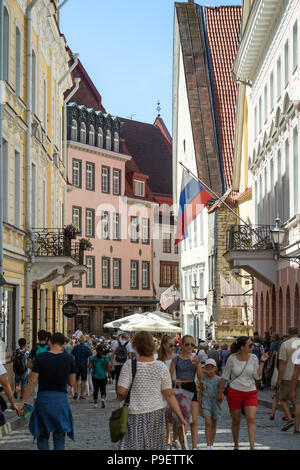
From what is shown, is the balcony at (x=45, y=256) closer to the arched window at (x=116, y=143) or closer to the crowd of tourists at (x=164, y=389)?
the crowd of tourists at (x=164, y=389)

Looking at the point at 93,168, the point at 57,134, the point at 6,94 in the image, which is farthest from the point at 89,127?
the point at 6,94

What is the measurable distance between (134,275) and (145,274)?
1503 mm

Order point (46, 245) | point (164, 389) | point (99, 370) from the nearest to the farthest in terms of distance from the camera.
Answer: point (164, 389)
point (99, 370)
point (46, 245)

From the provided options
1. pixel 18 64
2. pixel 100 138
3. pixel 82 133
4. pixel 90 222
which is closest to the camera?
pixel 18 64

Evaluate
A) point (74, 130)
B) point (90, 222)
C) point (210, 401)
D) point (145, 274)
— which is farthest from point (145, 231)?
point (210, 401)

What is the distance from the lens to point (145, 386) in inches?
355

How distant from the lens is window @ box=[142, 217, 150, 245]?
6894 cm

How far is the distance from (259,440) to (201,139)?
39676mm

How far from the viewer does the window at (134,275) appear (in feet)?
220

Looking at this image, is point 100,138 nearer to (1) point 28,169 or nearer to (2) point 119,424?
(1) point 28,169

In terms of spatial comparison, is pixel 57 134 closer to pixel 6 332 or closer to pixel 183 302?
pixel 6 332

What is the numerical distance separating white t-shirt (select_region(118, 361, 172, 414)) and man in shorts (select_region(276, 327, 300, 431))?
238 inches

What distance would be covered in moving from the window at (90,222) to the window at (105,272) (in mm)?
2186

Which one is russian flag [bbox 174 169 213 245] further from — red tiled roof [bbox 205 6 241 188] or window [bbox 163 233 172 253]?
window [bbox 163 233 172 253]
